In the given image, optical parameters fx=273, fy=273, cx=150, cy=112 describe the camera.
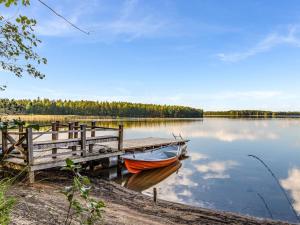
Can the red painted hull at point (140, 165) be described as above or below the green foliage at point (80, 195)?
below

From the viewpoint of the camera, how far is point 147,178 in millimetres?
17438

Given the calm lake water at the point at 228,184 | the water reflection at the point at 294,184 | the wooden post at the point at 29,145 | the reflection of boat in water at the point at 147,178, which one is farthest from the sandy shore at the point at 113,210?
the water reflection at the point at 294,184

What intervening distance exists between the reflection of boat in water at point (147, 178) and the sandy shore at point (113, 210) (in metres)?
3.36

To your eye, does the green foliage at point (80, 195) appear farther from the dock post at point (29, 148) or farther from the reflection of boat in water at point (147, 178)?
the reflection of boat in water at point (147, 178)

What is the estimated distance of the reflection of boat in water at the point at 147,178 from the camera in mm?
15523

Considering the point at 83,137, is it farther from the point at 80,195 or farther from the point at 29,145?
the point at 80,195

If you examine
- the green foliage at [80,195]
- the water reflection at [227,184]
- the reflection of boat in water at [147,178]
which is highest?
the green foliage at [80,195]

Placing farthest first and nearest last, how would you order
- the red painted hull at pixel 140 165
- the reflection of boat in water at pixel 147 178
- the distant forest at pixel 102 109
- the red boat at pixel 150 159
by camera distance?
the distant forest at pixel 102 109
the red boat at pixel 150 159
the red painted hull at pixel 140 165
the reflection of boat in water at pixel 147 178

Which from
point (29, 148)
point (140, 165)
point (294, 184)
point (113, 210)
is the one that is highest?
point (29, 148)

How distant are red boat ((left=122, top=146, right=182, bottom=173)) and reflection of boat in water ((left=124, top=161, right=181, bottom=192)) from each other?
1.11 feet

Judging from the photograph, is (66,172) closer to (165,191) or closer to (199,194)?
(165,191)

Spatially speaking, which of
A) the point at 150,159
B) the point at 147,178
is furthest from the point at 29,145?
the point at 150,159

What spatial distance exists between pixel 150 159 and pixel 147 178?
1801mm

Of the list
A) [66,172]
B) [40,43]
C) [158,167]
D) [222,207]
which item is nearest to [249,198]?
[222,207]
